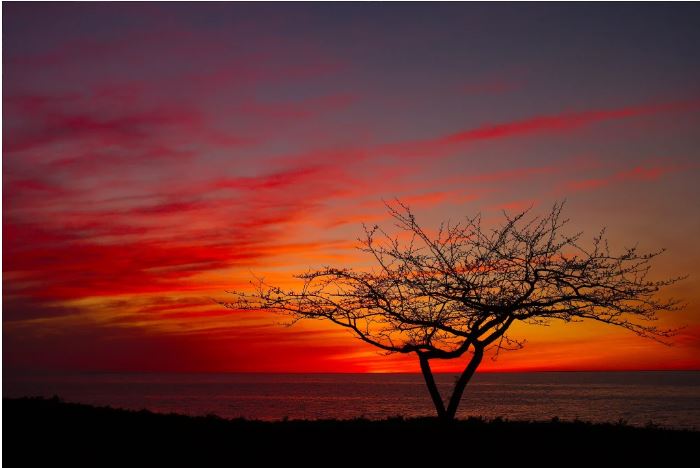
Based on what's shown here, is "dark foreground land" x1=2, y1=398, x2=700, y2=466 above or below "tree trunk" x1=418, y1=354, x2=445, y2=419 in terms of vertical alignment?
below

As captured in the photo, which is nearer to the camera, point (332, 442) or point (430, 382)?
point (332, 442)

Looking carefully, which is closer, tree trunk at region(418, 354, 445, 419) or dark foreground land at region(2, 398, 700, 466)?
dark foreground land at region(2, 398, 700, 466)

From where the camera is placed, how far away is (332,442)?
53.3 feet

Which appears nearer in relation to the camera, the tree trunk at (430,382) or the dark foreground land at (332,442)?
the dark foreground land at (332,442)

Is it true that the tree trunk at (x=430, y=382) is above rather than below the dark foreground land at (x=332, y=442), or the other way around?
above

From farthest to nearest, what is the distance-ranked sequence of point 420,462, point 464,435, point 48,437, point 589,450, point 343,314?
1. point 343,314
2. point 48,437
3. point 464,435
4. point 589,450
5. point 420,462

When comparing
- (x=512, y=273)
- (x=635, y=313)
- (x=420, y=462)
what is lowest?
(x=420, y=462)

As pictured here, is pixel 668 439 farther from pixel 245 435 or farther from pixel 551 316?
pixel 245 435

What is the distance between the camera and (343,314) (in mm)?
18938

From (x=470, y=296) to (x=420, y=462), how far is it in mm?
4912

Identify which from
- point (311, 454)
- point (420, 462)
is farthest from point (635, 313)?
point (311, 454)

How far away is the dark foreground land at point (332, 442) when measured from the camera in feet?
48.7

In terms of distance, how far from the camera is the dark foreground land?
14.8 m

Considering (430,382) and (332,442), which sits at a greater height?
(430,382)
